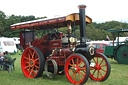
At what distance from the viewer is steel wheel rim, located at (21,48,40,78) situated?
679cm

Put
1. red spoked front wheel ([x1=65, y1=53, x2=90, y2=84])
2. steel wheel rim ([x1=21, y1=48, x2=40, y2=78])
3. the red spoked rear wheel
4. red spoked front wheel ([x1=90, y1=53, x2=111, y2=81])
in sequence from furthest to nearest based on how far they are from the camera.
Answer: steel wheel rim ([x1=21, y1=48, x2=40, y2=78]), the red spoked rear wheel, red spoked front wheel ([x1=90, y1=53, x2=111, y2=81]), red spoked front wheel ([x1=65, y1=53, x2=90, y2=84])

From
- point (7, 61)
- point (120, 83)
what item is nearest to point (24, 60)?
point (7, 61)

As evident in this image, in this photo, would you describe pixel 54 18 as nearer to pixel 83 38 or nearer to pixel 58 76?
pixel 83 38

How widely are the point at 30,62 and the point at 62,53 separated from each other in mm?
1458

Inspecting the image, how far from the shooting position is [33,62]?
6801 mm

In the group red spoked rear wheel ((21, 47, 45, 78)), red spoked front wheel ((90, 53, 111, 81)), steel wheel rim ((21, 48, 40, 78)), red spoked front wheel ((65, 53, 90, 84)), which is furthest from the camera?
steel wheel rim ((21, 48, 40, 78))

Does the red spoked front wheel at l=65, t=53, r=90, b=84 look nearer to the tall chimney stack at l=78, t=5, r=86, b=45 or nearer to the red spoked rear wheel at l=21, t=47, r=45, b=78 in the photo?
the tall chimney stack at l=78, t=5, r=86, b=45

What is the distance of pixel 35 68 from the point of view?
7.08 meters

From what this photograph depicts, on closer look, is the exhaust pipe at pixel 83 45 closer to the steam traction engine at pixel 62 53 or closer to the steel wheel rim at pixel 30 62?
the steam traction engine at pixel 62 53

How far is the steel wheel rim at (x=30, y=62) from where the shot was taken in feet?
22.3

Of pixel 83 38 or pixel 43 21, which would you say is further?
pixel 43 21

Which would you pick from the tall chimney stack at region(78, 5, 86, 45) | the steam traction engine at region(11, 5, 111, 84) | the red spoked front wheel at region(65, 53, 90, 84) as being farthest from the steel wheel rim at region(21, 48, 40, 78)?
the tall chimney stack at region(78, 5, 86, 45)

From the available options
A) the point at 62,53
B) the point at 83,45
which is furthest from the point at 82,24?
the point at 62,53

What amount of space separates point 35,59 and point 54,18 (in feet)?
5.68
